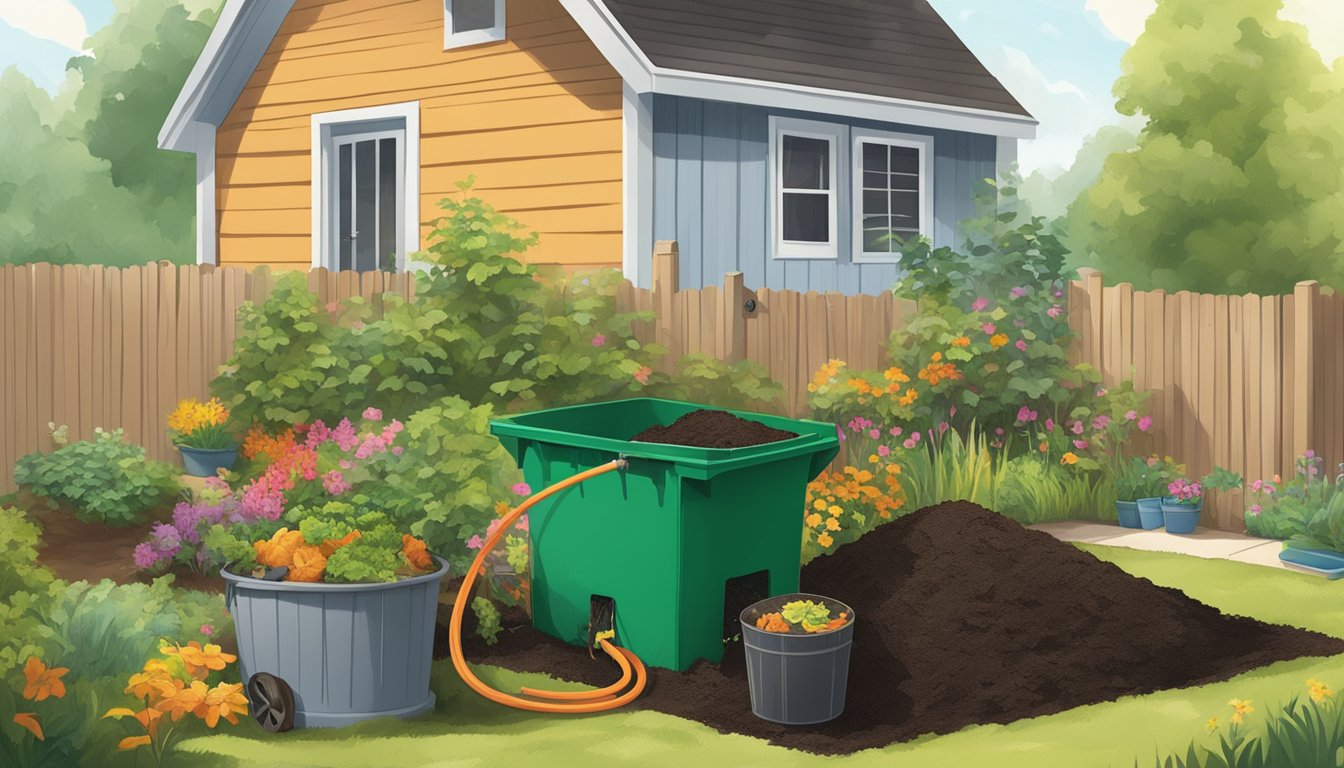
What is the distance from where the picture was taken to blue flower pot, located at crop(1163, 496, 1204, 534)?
903 centimetres

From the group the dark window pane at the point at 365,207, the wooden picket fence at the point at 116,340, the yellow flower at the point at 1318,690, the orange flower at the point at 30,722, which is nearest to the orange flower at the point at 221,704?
the orange flower at the point at 30,722

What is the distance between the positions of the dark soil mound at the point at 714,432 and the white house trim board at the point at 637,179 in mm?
4777

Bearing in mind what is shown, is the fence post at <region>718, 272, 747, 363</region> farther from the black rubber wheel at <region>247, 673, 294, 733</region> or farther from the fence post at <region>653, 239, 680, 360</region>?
the black rubber wheel at <region>247, 673, 294, 733</region>

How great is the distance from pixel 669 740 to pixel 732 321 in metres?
4.62

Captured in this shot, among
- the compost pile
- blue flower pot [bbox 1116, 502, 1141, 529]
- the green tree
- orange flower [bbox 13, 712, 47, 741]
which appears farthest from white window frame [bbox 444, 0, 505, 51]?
the green tree

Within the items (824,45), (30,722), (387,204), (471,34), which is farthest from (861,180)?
(30,722)

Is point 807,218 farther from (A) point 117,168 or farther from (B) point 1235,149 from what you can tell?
(A) point 117,168

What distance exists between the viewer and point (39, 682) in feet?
14.4

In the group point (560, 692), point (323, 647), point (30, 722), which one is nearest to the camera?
point (30, 722)

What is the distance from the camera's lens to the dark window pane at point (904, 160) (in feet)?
42.0

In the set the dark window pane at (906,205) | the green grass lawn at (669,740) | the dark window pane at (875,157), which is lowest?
the green grass lawn at (669,740)

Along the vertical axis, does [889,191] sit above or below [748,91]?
below

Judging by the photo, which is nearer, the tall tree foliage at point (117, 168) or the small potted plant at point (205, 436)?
the small potted plant at point (205, 436)

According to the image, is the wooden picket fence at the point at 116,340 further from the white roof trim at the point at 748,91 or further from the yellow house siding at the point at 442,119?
the white roof trim at the point at 748,91
